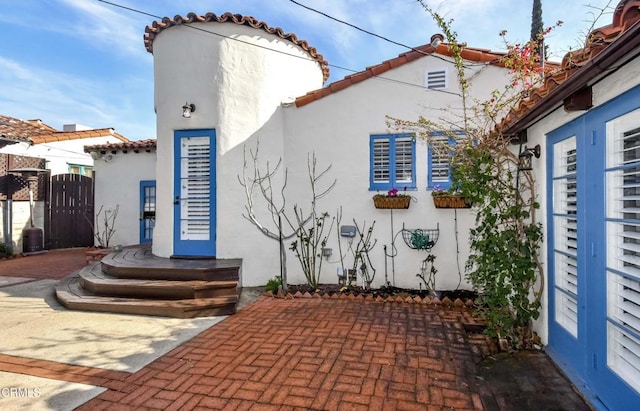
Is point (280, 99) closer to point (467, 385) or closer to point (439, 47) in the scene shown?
point (439, 47)

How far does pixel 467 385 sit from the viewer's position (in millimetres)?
3291

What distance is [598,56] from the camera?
232cm

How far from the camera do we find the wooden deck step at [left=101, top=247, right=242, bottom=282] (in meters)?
6.19

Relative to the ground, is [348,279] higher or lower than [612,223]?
lower

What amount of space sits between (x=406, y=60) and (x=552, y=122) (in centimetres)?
371

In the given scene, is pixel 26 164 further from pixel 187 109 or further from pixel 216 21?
pixel 216 21

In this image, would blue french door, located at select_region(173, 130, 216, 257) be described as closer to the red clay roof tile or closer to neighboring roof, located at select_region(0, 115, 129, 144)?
the red clay roof tile

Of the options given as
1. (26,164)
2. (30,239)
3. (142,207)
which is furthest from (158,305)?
(26,164)

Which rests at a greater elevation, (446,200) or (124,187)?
(124,187)

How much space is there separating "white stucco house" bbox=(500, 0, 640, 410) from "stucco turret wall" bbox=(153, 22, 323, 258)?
5.12 meters

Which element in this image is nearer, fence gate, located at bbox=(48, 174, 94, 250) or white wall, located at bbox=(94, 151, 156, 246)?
white wall, located at bbox=(94, 151, 156, 246)

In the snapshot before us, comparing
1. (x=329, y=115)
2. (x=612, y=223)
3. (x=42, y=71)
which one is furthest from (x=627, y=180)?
(x=42, y=71)

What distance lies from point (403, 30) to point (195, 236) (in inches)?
246

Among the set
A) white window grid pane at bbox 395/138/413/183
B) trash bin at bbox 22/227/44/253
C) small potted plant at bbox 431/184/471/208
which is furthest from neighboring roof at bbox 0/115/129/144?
small potted plant at bbox 431/184/471/208
